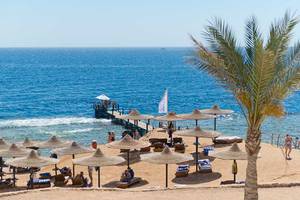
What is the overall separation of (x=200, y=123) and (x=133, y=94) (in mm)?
47457

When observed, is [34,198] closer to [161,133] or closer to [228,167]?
[228,167]

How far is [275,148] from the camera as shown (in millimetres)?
27250

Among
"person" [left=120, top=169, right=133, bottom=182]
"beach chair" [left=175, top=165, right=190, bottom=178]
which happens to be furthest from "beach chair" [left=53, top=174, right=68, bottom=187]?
"beach chair" [left=175, top=165, right=190, bottom=178]

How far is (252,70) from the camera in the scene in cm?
1324

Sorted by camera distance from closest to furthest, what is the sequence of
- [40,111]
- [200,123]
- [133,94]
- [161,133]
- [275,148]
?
[275,148]
[161,133]
[200,123]
[40,111]
[133,94]

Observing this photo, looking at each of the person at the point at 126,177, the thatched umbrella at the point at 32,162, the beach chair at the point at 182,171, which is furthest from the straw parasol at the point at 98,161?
the beach chair at the point at 182,171

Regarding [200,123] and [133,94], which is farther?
[133,94]

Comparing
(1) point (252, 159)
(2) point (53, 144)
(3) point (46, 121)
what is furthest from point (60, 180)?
(3) point (46, 121)

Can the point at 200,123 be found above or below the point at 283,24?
below

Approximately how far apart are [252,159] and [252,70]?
8.17ft

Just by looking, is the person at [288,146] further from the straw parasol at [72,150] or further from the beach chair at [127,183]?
the straw parasol at [72,150]

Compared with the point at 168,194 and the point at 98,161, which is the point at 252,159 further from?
the point at 98,161

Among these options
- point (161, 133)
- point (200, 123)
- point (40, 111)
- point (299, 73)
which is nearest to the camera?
point (299, 73)

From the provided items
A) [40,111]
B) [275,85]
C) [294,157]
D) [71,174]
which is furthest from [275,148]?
[40,111]
